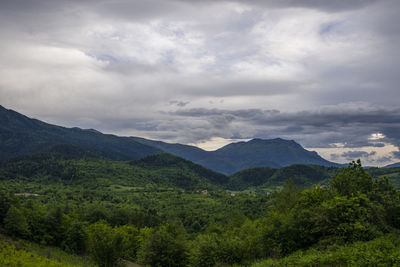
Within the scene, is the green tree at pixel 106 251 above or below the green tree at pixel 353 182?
below

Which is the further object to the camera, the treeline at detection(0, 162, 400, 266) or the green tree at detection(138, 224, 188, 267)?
the green tree at detection(138, 224, 188, 267)

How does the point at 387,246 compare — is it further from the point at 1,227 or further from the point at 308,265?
the point at 1,227

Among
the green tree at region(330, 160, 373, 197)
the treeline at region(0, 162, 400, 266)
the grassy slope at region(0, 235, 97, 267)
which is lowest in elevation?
the grassy slope at region(0, 235, 97, 267)

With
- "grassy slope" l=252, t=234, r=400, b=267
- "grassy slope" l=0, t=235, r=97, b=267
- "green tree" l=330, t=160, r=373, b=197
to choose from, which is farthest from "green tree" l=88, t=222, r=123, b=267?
"green tree" l=330, t=160, r=373, b=197

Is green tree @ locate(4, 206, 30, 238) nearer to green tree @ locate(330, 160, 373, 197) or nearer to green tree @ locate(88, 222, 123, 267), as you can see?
green tree @ locate(88, 222, 123, 267)

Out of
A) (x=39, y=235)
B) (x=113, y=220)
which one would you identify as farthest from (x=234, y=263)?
(x=113, y=220)

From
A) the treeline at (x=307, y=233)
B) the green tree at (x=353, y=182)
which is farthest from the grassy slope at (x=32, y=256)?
the green tree at (x=353, y=182)

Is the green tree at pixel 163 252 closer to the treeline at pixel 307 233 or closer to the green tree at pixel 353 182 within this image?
the treeline at pixel 307 233

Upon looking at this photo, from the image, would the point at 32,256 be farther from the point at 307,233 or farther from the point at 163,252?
the point at 307,233

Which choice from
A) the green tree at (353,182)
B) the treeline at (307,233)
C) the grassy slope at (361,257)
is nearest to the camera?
the grassy slope at (361,257)

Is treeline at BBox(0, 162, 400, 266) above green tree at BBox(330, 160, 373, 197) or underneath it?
underneath

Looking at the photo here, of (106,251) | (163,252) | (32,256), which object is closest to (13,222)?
(32,256)

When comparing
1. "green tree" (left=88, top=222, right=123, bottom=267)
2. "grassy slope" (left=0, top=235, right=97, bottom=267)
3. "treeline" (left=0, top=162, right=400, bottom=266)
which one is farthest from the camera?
"green tree" (left=88, top=222, right=123, bottom=267)

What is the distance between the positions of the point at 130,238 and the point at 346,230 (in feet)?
223
